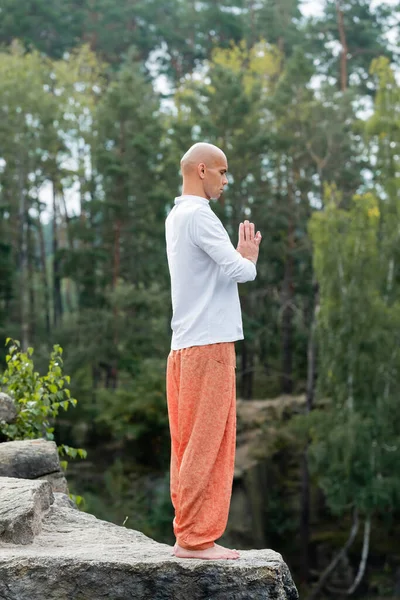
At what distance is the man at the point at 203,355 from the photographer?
402 centimetres

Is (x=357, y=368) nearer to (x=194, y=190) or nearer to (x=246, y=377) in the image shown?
(x=246, y=377)

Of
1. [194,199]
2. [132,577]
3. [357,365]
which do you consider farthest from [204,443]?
[357,365]

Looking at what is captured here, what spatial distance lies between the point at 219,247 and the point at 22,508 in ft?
4.96

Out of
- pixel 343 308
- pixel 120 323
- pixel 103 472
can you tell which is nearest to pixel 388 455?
pixel 343 308

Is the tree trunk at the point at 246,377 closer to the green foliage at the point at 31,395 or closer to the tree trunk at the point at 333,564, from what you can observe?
the tree trunk at the point at 333,564

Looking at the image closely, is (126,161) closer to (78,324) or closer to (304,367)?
(78,324)

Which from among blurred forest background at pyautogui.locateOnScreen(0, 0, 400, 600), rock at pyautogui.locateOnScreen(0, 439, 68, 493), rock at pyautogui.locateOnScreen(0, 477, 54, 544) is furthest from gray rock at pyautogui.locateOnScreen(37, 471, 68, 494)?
blurred forest background at pyautogui.locateOnScreen(0, 0, 400, 600)

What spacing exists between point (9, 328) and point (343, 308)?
35.9 ft

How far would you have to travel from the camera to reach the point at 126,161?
27.0 metres

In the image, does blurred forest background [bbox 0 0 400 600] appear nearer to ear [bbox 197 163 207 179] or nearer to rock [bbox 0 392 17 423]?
rock [bbox 0 392 17 423]

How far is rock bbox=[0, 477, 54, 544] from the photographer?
408 centimetres

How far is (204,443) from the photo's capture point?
4.03m

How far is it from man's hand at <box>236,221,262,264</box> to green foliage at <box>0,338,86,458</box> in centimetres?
243

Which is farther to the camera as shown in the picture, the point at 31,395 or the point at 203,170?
the point at 31,395
